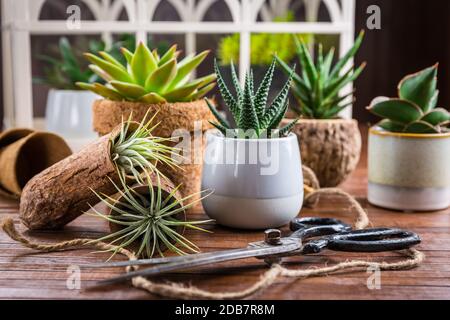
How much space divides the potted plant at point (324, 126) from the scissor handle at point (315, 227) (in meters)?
0.23

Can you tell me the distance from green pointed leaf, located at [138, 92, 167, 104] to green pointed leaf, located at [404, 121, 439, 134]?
1.22 feet

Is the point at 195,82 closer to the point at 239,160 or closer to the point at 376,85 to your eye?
the point at 239,160

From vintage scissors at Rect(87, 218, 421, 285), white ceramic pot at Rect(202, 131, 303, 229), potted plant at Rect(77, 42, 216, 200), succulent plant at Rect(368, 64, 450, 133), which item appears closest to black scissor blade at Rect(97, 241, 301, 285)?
vintage scissors at Rect(87, 218, 421, 285)

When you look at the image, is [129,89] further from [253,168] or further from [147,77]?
[253,168]

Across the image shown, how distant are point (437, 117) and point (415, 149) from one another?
6cm

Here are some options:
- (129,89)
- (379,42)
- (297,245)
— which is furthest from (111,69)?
(379,42)

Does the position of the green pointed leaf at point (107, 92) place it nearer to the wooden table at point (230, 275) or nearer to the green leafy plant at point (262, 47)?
the wooden table at point (230, 275)

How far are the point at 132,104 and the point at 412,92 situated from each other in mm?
417

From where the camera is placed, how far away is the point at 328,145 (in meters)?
0.95

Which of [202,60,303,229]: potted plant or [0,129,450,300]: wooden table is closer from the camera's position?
[0,129,450,300]: wooden table

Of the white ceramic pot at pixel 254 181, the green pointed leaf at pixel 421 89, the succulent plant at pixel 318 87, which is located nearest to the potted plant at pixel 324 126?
the succulent plant at pixel 318 87

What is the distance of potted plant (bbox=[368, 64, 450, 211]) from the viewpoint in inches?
33.1

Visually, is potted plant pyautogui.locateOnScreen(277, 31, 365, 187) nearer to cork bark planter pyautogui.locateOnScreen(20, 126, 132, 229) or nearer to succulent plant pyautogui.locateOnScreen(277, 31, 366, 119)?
succulent plant pyautogui.locateOnScreen(277, 31, 366, 119)

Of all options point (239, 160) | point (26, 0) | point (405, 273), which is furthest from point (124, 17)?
point (405, 273)
